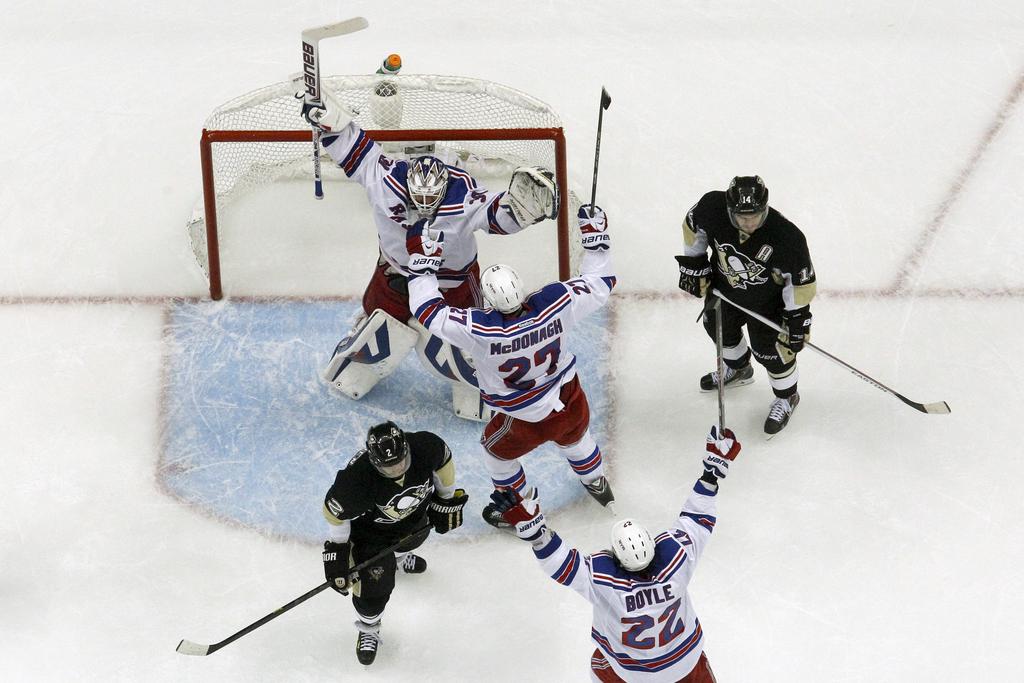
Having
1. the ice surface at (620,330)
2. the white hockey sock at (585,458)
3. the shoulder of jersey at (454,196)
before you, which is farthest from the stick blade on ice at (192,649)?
the shoulder of jersey at (454,196)

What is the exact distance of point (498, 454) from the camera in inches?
168

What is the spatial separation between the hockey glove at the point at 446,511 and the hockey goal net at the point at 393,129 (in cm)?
121

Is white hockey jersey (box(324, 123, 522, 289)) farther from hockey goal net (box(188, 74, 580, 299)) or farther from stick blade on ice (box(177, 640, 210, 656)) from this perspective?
stick blade on ice (box(177, 640, 210, 656))

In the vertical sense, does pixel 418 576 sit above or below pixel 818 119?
below

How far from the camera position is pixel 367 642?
13.7ft

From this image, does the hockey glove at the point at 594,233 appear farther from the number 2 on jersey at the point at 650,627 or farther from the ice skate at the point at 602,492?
the number 2 on jersey at the point at 650,627

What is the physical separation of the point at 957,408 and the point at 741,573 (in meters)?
0.97

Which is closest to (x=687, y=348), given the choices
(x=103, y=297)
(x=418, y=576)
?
(x=418, y=576)

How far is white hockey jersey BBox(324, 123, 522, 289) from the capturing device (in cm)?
443

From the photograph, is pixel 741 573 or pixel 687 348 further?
pixel 687 348

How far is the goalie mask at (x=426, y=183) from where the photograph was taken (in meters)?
4.34

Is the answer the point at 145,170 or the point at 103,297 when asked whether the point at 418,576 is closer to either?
the point at 103,297

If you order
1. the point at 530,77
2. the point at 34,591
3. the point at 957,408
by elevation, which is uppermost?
the point at 530,77

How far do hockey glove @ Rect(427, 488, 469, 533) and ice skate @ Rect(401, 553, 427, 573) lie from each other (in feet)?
0.81
